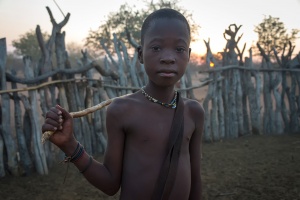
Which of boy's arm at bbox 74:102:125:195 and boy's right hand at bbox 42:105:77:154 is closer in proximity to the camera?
boy's right hand at bbox 42:105:77:154

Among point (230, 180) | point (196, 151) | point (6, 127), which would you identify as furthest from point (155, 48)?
point (6, 127)

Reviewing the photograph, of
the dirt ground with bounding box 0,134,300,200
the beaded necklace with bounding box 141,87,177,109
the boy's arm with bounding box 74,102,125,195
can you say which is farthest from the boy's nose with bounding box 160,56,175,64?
the dirt ground with bounding box 0,134,300,200

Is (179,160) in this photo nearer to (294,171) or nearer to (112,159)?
(112,159)

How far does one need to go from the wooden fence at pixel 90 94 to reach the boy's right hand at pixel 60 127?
3.37 metres

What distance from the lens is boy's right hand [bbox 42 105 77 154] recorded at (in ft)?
4.17

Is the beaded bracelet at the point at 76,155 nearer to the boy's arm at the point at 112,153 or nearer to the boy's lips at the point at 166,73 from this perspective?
the boy's arm at the point at 112,153

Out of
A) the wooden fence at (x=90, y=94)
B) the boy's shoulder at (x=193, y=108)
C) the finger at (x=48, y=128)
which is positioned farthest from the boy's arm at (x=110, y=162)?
the wooden fence at (x=90, y=94)

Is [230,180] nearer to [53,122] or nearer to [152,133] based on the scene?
[152,133]

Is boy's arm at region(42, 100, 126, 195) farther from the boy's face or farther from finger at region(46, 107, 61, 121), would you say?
the boy's face

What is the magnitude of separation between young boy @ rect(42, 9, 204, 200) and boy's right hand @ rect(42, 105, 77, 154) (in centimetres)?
6

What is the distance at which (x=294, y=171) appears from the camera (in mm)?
4551

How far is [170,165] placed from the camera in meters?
1.53

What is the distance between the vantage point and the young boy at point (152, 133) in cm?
149

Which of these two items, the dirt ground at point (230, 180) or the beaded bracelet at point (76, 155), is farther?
the dirt ground at point (230, 180)
